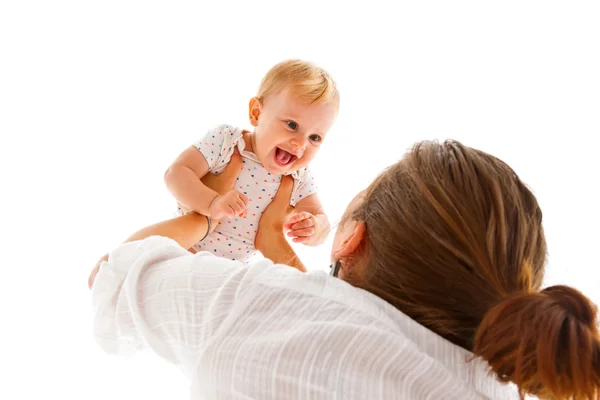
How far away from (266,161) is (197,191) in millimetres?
151

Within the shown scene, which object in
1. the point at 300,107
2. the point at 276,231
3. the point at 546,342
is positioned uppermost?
the point at 300,107

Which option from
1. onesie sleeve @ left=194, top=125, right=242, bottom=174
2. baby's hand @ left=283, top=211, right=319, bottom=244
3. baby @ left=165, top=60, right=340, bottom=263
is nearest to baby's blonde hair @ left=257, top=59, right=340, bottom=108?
baby @ left=165, top=60, right=340, bottom=263

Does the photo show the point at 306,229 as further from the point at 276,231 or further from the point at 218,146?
the point at 218,146

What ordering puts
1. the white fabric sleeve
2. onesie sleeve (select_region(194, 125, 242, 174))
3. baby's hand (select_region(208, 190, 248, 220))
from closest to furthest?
the white fabric sleeve < baby's hand (select_region(208, 190, 248, 220)) < onesie sleeve (select_region(194, 125, 242, 174))

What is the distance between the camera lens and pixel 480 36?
1906 mm

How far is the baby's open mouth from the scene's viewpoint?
1.30m

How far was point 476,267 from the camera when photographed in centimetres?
75

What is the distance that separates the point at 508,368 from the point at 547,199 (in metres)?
1.31

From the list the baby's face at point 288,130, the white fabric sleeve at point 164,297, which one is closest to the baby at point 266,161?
the baby's face at point 288,130

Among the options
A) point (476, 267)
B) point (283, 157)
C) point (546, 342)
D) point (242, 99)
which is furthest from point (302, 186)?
point (546, 342)

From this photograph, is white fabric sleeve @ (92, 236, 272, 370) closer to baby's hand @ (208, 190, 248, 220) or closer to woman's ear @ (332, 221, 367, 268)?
woman's ear @ (332, 221, 367, 268)

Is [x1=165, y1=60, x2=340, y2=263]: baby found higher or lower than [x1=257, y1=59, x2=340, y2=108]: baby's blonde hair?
lower

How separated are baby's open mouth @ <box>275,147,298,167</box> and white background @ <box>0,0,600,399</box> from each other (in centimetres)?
53

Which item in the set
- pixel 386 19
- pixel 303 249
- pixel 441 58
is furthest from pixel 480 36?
pixel 303 249
